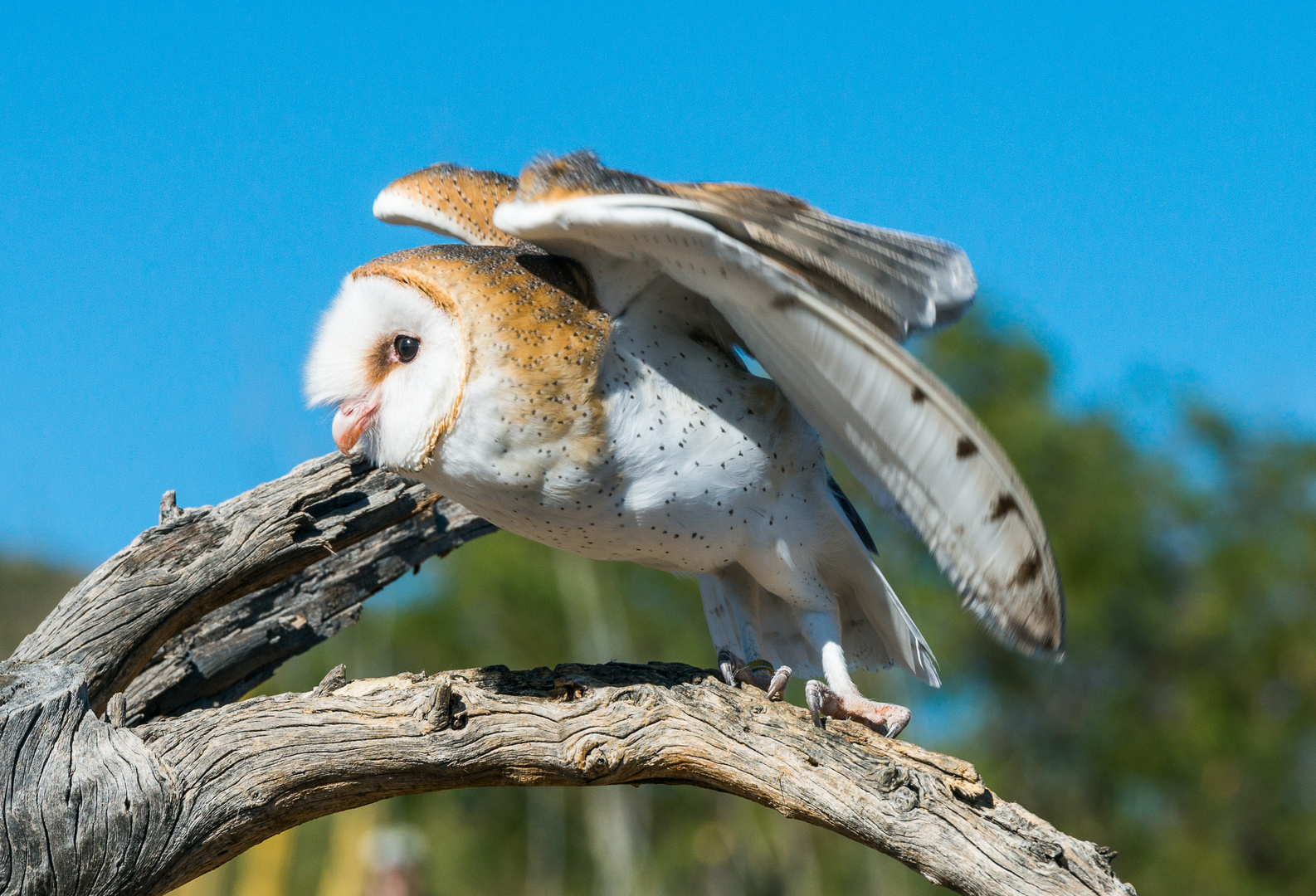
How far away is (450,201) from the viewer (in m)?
3.25

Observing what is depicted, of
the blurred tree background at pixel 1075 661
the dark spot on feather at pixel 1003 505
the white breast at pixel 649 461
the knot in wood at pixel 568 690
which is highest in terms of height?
the blurred tree background at pixel 1075 661

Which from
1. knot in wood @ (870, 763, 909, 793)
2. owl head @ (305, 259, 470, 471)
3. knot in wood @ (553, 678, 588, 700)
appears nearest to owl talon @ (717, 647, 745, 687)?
knot in wood @ (553, 678, 588, 700)

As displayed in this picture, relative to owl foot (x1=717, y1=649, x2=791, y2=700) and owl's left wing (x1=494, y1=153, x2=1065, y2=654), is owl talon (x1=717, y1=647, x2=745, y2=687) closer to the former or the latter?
owl foot (x1=717, y1=649, x2=791, y2=700)

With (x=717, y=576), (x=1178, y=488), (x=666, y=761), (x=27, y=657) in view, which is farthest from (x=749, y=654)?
(x=1178, y=488)

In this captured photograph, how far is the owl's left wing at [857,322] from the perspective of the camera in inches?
81.4

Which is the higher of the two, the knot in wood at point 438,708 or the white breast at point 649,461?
the white breast at point 649,461

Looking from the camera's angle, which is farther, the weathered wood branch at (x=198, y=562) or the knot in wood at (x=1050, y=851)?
the weathered wood branch at (x=198, y=562)

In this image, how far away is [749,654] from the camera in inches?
118

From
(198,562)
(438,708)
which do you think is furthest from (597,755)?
(198,562)

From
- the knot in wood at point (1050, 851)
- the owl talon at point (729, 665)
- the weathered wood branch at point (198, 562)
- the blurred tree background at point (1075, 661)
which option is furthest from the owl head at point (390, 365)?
the blurred tree background at point (1075, 661)

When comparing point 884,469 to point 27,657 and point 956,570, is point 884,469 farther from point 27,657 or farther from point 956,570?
point 27,657

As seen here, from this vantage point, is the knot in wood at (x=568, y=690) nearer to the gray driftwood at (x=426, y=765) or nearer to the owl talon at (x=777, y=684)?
the gray driftwood at (x=426, y=765)

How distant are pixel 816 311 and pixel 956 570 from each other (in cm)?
58

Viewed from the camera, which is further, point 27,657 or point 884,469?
point 27,657
